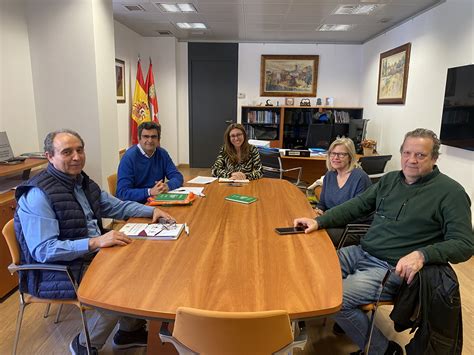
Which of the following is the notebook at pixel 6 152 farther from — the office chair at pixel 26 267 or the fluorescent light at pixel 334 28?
the fluorescent light at pixel 334 28

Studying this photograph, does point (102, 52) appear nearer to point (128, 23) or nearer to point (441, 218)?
point (128, 23)

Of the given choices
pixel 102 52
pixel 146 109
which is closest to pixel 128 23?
pixel 146 109

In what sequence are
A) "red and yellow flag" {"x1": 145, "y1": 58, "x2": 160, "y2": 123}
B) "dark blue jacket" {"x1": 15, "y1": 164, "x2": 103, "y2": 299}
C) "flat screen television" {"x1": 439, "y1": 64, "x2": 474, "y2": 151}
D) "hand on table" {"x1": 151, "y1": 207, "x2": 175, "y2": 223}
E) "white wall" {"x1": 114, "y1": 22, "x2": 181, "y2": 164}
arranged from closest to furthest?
"dark blue jacket" {"x1": 15, "y1": 164, "x2": 103, "y2": 299} < "hand on table" {"x1": 151, "y1": 207, "x2": 175, "y2": 223} < "flat screen television" {"x1": 439, "y1": 64, "x2": 474, "y2": 151} < "white wall" {"x1": 114, "y1": 22, "x2": 181, "y2": 164} < "red and yellow flag" {"x1": 145, "y1": 58, "x2": 160, "y2": 123}

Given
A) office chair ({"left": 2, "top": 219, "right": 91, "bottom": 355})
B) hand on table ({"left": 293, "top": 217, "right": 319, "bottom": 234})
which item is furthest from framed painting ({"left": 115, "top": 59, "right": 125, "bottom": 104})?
hand on table ({"left": 293, "top": 217, "right": 319, "bottom": 234})

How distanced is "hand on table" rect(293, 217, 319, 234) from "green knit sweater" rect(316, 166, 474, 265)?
0.14ft

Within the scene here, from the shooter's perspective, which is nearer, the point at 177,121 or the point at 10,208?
the point at 10,208

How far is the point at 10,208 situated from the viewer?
2.42m

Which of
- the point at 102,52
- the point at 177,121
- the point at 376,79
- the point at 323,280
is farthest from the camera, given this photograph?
the point at 177,121

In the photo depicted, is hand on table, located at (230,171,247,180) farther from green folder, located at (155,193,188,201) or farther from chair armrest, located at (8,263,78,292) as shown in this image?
chair armrest, located at (8,263,78,292)

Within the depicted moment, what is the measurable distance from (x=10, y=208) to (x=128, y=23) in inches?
170

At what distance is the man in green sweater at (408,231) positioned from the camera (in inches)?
61.4

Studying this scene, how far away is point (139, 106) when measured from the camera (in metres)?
6.28

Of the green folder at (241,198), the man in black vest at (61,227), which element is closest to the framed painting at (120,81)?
the green folder at (241,198)

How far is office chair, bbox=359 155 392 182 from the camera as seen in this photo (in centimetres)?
381
